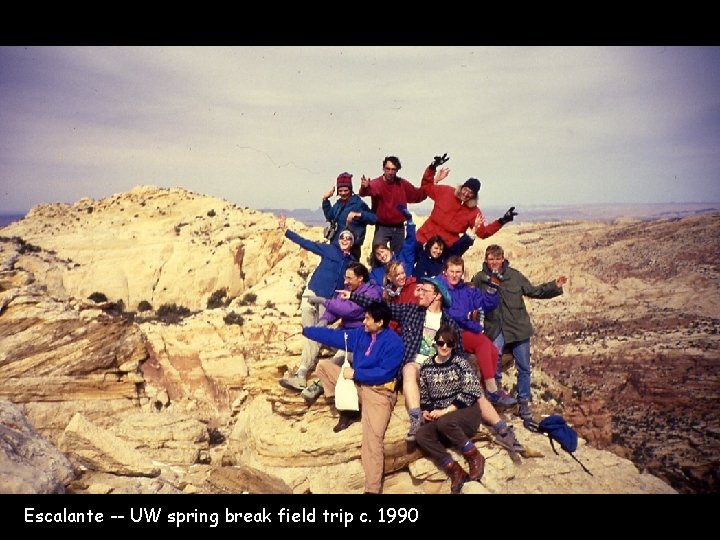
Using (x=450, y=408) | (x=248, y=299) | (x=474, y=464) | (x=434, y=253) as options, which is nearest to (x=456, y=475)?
(x=474, y=464)

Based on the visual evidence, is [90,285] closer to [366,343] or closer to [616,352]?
[366,343]

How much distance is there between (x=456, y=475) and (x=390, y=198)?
4346 millimetres

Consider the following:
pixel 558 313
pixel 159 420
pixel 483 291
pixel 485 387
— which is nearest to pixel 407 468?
pixel 485 387

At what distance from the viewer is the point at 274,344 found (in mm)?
8211

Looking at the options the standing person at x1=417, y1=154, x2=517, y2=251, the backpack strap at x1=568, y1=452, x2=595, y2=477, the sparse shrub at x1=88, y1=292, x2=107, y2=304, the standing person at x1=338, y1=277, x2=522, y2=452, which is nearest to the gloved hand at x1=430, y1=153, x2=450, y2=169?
the standing person at x1=417, y1=154, x2=517, y2=251

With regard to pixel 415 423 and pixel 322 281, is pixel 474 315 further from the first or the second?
pixel 322 281

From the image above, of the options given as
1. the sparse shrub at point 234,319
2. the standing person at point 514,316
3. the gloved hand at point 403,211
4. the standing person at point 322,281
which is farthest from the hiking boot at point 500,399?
the sparse shrub at point 234,319

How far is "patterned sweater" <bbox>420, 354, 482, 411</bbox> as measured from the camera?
5.37 metres

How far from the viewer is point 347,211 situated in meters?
7.39

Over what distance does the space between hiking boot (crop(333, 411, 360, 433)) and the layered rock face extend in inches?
4.1

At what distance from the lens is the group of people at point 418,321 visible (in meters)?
5.37

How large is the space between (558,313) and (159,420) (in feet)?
65.4

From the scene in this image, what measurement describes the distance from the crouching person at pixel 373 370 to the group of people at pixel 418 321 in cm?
1
